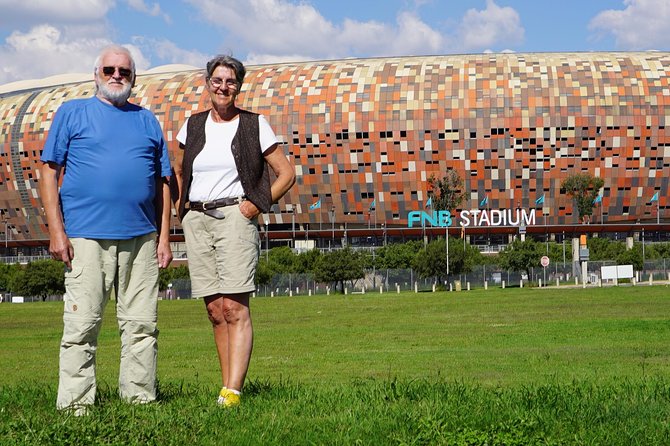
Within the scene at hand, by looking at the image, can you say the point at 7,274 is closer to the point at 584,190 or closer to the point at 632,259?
→ the point at 632,259

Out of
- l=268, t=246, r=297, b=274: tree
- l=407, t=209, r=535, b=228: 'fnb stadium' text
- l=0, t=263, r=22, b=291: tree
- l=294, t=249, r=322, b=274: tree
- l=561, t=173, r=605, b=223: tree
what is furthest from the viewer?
l=407, t=209, r=535, b=228: 'fnb stadium' text

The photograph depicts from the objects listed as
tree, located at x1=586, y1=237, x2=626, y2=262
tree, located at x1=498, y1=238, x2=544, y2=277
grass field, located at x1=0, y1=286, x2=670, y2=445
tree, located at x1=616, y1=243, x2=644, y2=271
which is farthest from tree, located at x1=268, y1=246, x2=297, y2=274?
grass field, located at x1=0, y1=286, x2=670, y2=445

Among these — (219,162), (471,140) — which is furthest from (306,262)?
(219,162)

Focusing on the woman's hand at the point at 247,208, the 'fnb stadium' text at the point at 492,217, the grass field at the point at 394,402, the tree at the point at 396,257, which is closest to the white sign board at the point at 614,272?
the tree at the point at 396,257

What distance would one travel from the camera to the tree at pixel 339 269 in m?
83.2

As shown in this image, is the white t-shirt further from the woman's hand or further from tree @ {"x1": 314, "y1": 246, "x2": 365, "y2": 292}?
tree @ {"x1": 314, "y1": 246, "x2": 365, "y2": 292}

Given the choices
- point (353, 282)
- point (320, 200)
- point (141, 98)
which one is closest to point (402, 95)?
point (320, 200)

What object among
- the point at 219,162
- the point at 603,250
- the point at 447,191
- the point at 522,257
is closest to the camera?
the point at 219,162

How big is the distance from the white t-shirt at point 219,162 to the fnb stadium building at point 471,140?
120m

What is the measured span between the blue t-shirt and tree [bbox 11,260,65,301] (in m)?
82.2

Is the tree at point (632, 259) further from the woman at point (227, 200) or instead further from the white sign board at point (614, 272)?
the woman at point (227, 200)

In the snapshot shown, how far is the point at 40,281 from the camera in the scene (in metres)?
88.2

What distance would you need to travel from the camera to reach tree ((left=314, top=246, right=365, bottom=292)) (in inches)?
3275

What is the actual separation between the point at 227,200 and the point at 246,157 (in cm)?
36
